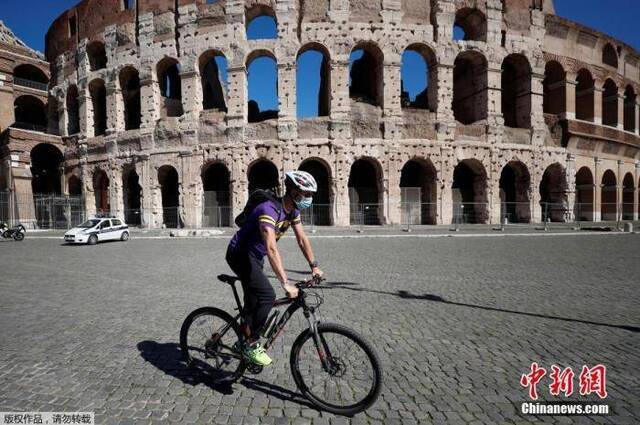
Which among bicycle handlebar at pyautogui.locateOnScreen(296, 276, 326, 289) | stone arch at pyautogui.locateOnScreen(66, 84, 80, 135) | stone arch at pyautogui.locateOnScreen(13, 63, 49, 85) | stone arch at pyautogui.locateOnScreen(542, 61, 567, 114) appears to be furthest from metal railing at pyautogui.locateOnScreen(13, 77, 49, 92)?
stone arch at pyautogui.locateOnScreen(542, 61, 567, 114)

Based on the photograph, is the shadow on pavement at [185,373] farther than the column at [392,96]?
No

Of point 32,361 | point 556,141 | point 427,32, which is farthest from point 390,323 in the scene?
point 556,141

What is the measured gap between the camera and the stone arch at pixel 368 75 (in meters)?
19.4

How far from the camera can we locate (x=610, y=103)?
25.6 m

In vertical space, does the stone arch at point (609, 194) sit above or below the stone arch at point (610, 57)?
below

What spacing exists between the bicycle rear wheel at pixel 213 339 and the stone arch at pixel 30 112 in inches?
1377

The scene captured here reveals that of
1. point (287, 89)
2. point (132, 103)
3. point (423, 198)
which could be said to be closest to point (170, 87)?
point (132, 103)

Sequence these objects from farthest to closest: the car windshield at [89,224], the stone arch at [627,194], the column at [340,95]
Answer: the stone arch at [627,194]
the column at [340,95]
the car windshield at [89,224]

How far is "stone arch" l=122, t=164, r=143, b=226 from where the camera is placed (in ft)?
71.1

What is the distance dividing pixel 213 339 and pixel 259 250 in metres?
0.91

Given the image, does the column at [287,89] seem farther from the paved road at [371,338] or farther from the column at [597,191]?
the column at [597,191]

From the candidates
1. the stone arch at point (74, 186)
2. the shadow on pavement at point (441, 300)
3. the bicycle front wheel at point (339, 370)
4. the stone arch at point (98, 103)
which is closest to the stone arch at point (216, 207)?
the stone arch at point (98, 103)

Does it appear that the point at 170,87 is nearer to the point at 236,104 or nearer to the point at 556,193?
the point at 236,104

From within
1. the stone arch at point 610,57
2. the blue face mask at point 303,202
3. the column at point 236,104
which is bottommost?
the blue face mask at point 303,202
